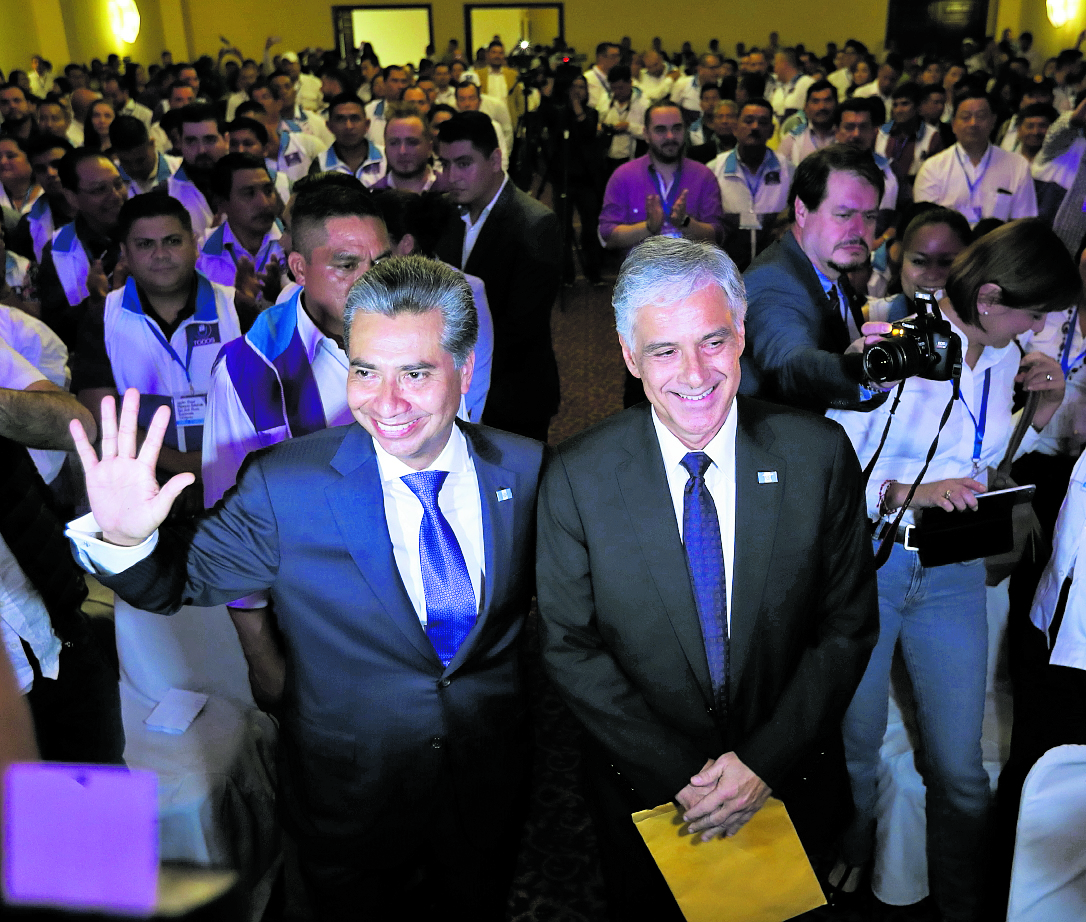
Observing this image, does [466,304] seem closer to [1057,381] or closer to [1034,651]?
[1057,381]

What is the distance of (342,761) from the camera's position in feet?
5.48

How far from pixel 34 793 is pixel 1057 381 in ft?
7.65

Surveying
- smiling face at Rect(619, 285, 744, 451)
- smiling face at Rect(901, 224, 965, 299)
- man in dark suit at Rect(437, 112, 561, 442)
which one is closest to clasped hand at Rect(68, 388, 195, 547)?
smiling face at Rect(619, 285, 744, 451)

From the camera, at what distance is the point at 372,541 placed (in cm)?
160

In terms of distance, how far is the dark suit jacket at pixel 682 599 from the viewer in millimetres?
1604

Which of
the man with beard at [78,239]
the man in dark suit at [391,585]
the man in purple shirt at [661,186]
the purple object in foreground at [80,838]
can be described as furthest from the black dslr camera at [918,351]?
the man with beard at [78,239]

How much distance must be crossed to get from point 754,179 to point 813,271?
358 cm

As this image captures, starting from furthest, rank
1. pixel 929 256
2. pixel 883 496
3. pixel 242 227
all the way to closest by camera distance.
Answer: pixel 242 227
pixel 929 256
pixel 883 496

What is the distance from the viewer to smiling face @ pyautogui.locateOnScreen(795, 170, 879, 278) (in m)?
2.24

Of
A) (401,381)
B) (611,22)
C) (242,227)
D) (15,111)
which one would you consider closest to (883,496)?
(401,381)

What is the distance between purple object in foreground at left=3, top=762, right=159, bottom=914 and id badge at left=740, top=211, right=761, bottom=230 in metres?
5.30

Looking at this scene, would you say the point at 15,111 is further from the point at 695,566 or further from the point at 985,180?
the point at 695,566

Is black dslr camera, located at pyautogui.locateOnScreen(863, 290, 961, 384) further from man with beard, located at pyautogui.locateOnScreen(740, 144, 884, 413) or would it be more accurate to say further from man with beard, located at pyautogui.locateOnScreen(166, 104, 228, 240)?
man with beard, located at pyautogui.locateOnScreen(166, 104, 228, 240)

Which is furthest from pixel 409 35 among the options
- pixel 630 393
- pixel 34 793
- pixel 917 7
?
pixel 34 793
